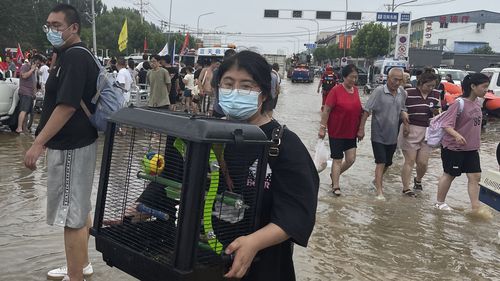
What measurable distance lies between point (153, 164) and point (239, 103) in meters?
0.38

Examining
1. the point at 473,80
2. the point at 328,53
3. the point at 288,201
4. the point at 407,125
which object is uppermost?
the point at 328,53

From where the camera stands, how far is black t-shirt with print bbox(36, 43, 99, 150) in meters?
2.83

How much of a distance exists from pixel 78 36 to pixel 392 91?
14.9ft

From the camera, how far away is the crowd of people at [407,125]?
19.0ft

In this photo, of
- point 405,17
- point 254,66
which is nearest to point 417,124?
point 254,66

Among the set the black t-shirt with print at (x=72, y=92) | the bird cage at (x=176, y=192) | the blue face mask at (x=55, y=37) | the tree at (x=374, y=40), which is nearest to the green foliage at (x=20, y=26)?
the tree at (x=374, y=40)

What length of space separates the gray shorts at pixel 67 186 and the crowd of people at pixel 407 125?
3.77 meters

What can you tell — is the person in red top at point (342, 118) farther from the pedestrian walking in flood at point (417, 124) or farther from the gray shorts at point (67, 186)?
the gray shorts at point (67, 186)

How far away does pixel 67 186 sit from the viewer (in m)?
2.97

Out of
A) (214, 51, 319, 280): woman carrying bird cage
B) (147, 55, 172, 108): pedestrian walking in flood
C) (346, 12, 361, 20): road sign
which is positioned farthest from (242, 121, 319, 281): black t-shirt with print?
(346, 12, 361, 20): road sign

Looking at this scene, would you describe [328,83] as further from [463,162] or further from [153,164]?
[153,164]

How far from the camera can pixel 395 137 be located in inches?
260

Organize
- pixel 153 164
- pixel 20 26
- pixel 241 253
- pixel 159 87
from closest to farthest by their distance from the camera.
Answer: pixel 241 253 < pixel 153 164 < pixel 159 87 < pixel 20 26

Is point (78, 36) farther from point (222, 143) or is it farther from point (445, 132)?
point (445, 132)
